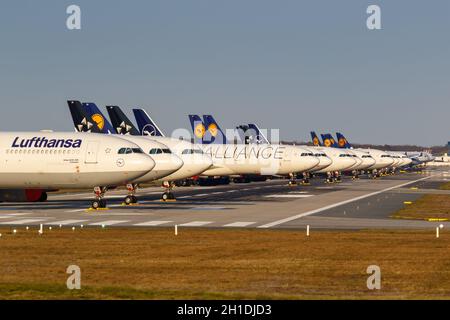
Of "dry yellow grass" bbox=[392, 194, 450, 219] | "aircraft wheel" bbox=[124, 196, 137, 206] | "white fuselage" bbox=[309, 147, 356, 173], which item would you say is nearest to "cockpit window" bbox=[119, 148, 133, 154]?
"aircraft wheel" bbox=[124, 196, 137, 206]

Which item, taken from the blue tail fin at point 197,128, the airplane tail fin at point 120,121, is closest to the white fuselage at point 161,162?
the airplane tail fin at point 120,121

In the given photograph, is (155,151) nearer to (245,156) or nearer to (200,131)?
(245,156)

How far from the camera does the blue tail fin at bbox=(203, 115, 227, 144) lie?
13638 cm

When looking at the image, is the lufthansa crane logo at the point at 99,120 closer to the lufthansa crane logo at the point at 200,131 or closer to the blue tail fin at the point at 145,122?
the blue tail fin at the point at 145,122

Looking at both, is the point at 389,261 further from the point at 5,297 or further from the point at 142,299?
the point at 5,297

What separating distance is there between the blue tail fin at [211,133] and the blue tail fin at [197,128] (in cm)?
83

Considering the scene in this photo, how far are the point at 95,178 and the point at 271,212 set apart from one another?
42.7 ft

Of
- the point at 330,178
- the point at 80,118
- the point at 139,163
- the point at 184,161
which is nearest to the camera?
the point at 139,163

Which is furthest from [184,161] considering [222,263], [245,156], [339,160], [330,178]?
[339,160]

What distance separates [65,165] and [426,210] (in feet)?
90.4

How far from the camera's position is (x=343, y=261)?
34.3 metres

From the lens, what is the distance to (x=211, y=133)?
136750 millimetres
